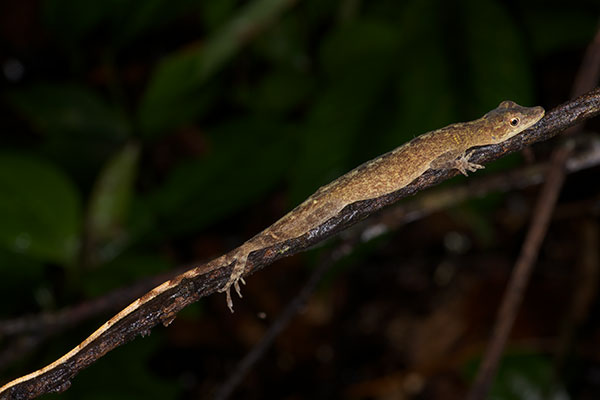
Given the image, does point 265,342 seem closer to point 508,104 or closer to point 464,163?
point 464,163

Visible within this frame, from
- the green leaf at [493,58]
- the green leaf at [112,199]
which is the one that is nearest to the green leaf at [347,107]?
the green leaf at [493,58]

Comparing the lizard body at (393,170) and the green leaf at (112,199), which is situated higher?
the green leaf at (112,199)

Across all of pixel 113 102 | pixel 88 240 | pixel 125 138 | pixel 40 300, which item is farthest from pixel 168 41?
pixel 40 300

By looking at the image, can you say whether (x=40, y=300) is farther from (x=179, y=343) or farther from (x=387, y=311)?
(x=387, y=311)

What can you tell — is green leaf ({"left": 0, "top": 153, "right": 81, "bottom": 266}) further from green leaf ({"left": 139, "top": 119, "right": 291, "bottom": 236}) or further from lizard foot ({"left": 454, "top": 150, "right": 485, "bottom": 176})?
lizard foot ({"left": 454, "top": 150, "right": 485, "bottom": 176})

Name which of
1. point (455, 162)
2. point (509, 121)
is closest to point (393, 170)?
point (455, 162)

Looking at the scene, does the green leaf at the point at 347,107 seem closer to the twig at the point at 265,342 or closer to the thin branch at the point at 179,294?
the twig at the point at 265,342
